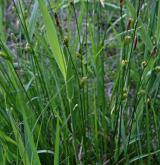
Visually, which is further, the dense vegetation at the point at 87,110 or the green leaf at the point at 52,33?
the dense vegetation at the point at 87,110

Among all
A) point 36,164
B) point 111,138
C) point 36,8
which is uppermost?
point 36,8

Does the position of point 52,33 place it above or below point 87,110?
above

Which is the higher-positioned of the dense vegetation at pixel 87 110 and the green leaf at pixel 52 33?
the green leaf at pixel 52 33

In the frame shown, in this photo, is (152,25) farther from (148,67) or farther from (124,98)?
(124,98)

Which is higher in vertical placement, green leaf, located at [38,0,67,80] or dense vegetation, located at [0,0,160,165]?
green leaf, located at [38,0,67,80]

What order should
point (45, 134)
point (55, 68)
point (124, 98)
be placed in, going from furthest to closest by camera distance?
point (55, 68), point (45, 134), point (124, 98)

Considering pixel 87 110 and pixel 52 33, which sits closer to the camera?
pixel 52 33

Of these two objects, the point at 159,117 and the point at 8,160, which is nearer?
the point at 8,160

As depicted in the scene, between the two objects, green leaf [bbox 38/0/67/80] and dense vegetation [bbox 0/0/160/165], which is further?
dense vegetation [bbox 0/0/160/165]

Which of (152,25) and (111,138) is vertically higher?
(152,25)

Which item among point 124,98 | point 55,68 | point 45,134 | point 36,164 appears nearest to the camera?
point 36,164

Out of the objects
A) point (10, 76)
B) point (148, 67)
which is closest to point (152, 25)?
point (148, 67)
